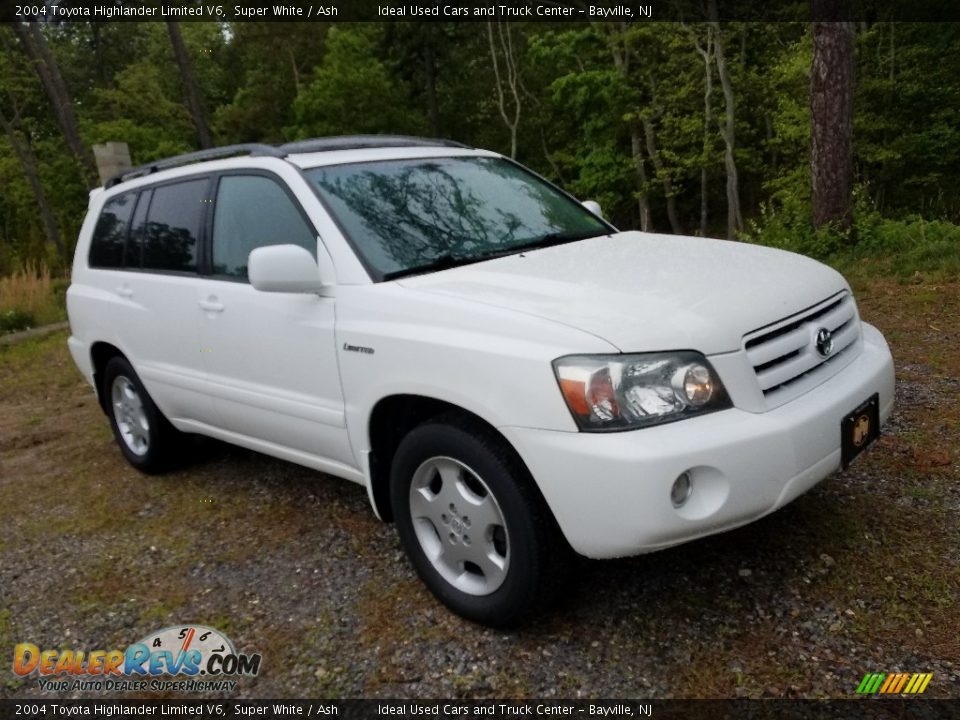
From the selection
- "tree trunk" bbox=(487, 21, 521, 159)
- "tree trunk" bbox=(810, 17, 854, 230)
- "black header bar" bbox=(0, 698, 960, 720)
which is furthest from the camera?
"tree trunk" bbox=(487, 21, 521, 159)

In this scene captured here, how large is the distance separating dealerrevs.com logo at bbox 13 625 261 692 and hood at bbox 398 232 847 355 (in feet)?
4.99

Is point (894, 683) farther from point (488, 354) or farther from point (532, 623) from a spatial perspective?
point (488, 354)

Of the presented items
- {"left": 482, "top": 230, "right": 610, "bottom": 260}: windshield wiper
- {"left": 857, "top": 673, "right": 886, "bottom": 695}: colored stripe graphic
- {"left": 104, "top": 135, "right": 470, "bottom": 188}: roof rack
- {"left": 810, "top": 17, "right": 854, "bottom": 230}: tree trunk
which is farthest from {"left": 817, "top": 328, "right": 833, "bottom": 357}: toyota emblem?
{"left": 810, "top": 17, "right": 854, "bottom": 230}: tree trunk

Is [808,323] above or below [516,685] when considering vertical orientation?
above

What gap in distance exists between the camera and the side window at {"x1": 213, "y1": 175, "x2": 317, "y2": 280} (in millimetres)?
3279

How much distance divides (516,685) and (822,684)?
3.07ft

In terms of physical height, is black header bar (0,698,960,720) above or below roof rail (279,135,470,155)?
below

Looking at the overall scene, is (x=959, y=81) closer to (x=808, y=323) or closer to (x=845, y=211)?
(x=845, y=211)

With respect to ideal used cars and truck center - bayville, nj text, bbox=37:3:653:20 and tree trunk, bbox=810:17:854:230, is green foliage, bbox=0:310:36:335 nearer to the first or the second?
tree trunk, bbox=810:17:854:230

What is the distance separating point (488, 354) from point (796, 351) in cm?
107

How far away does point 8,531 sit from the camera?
4.11m

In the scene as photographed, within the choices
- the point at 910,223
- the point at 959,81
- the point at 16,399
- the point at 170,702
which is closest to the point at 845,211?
the point at 910,223

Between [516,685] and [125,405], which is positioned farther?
[125,405]

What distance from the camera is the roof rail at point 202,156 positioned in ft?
11.9
